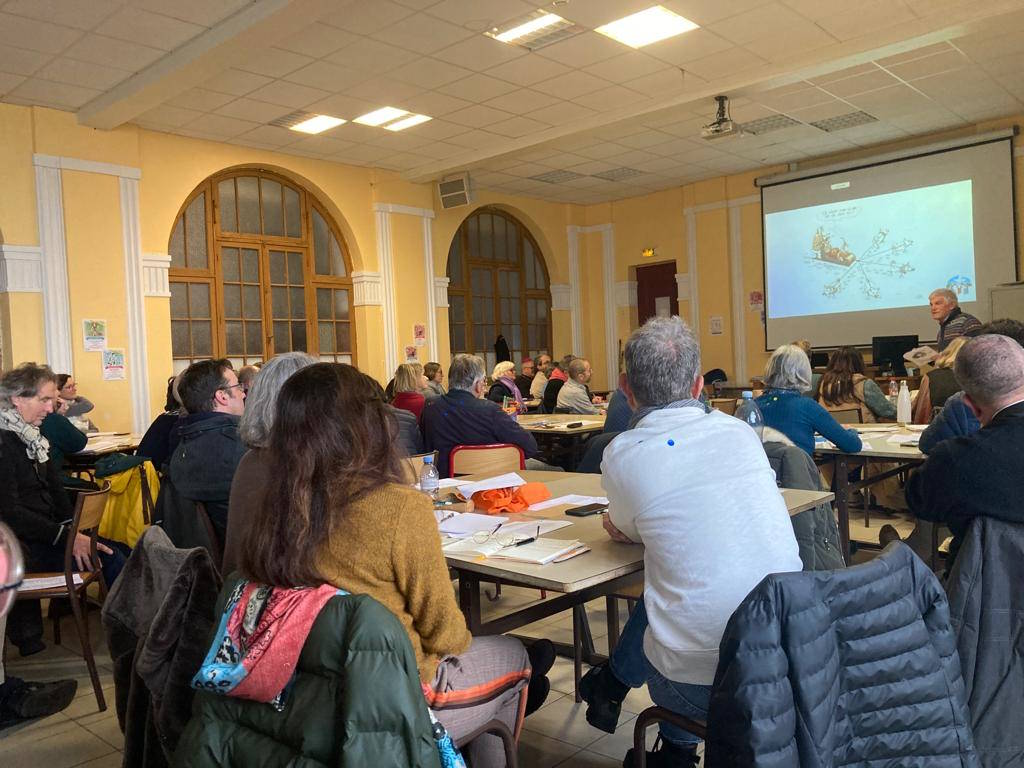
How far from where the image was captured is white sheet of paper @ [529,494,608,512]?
2.69 metres

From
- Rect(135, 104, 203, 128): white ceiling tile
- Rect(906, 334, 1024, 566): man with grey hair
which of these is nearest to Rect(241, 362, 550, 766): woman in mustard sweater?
Rect(906, 334, 1024, 566): man with grey hair

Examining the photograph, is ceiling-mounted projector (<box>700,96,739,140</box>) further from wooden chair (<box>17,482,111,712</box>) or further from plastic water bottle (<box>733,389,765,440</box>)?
wooden chair (<box>17,482,111,712</box>)

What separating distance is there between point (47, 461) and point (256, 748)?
105 inches

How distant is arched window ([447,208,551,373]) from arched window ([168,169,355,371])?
193 centimetres

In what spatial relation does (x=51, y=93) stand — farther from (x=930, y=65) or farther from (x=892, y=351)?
(x=892, y=351)

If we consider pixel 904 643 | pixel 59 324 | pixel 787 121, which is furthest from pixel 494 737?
pixel 787 121

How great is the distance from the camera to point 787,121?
8.65 meters

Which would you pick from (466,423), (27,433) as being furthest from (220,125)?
(27,433)

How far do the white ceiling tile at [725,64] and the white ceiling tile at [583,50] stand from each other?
0.77m

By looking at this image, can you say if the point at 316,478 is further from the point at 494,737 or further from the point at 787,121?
the point at 787,121

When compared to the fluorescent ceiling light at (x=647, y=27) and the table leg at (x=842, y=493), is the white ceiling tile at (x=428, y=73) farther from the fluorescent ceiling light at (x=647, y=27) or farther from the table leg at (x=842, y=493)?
the table leg at (x=842, y=493)

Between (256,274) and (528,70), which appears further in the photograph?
(256,274)

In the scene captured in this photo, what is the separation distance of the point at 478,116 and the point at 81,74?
334 centimetres

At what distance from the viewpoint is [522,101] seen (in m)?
7.54
